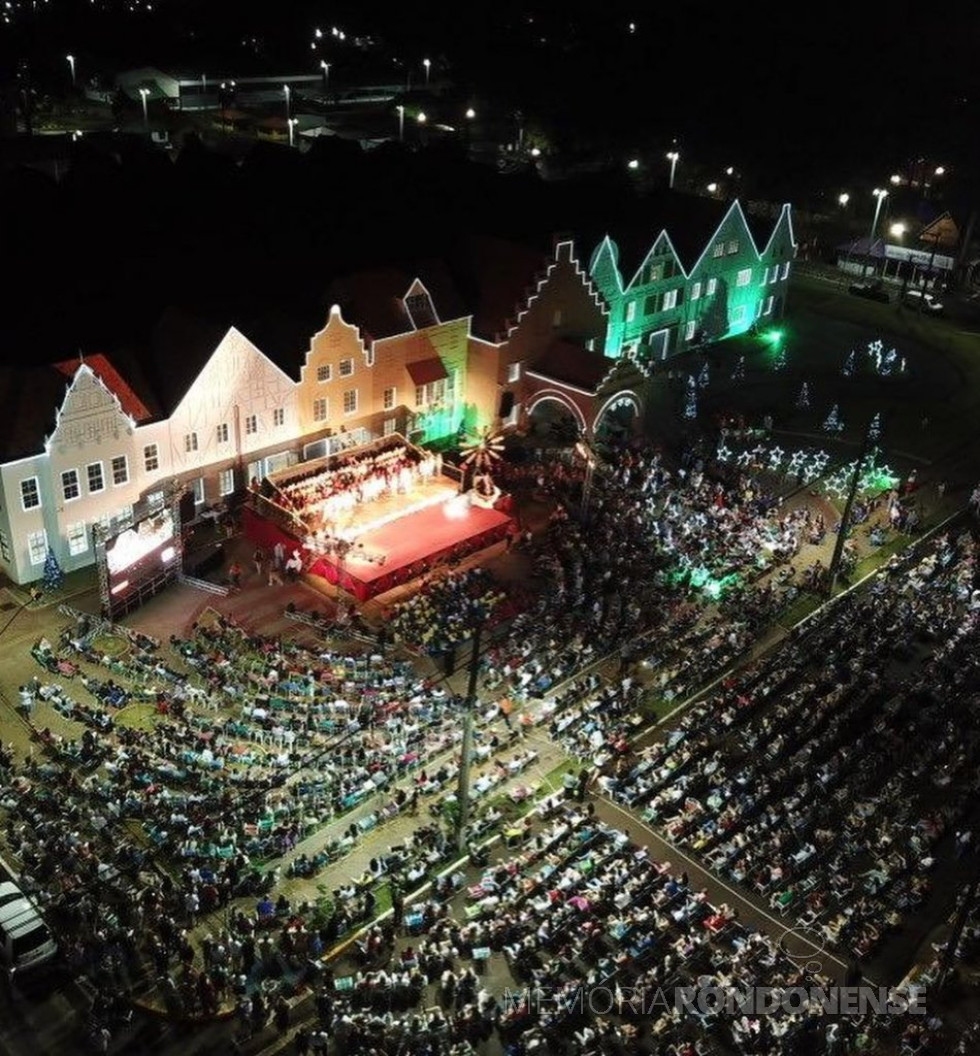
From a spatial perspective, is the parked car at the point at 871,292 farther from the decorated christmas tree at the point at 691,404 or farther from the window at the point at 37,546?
the window at the point at 37,546

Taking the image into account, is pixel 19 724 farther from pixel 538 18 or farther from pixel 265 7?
pixel 265 7

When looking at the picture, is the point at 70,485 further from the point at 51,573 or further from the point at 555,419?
the point at 555,419

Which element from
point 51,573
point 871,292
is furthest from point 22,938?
point 871,292

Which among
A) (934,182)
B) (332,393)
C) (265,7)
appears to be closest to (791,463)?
(332,393)

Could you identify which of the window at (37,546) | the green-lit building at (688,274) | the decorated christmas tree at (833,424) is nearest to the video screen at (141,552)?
the window at (37,546)

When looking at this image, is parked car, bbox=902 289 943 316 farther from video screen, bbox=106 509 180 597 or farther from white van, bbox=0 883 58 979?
white van, bbox=0 883 58 979
